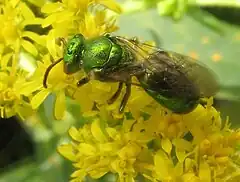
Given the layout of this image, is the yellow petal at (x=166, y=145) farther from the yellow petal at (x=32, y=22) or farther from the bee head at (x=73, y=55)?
the yellow petal at (x=32, y=22)

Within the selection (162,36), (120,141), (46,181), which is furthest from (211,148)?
(162,36)

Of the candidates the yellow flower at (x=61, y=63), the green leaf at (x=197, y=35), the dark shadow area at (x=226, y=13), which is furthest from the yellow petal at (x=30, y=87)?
the dark shadow area at (x=226, y=13)

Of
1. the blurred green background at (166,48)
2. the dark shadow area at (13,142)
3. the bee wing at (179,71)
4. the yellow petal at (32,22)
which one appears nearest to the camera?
the bee wing at (179,71)

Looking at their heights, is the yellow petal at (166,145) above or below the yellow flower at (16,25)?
below

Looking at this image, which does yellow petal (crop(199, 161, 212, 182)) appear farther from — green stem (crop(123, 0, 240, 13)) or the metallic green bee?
green stem (crop(123, 0, 240, 13))

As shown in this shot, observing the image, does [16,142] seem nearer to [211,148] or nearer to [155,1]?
[155,1]

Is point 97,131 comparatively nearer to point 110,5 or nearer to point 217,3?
point 110,5
